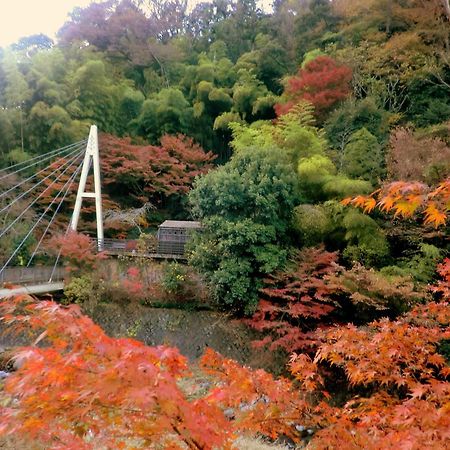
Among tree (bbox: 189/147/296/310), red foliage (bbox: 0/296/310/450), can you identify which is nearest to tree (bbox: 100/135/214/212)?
tree (bbox: 189/147/296/310)

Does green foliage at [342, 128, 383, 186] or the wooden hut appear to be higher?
green foliage at [342, 128, 383, 186]

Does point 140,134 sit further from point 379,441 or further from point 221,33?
point 379,441

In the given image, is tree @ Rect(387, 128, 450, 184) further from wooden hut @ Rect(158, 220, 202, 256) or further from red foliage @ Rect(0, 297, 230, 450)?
red foliage @ Rect(0, 297, 230, 450)

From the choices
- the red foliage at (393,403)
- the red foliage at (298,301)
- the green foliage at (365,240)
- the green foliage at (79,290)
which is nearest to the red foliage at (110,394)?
the red foliage at (393,403)

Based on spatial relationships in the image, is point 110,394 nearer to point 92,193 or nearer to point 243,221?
point 243,221

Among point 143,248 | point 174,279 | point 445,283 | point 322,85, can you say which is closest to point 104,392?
point 445,283

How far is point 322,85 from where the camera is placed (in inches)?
488

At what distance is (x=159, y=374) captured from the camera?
64.7 inches

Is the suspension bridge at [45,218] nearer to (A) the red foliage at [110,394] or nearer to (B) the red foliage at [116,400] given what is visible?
(B) the red foliage at [116,400]

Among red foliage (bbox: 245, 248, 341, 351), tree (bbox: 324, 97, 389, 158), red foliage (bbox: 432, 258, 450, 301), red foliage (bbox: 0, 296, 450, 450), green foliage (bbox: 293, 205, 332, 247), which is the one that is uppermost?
tree (bbox: 324, 97, 389, 158)

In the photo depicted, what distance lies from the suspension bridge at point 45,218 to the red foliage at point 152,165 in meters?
0.94

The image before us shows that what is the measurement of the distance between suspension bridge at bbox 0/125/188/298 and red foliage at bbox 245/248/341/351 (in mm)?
3137

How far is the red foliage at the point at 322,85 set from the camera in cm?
1231

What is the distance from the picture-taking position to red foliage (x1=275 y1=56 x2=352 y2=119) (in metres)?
12.3
